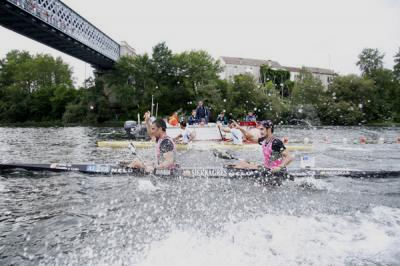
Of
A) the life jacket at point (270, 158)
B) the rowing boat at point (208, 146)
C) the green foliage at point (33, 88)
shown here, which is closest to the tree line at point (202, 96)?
the green foliage at point (33, 88)

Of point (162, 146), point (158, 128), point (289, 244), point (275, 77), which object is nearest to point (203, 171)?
point (162, 146)

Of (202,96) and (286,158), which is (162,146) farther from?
(202,96)

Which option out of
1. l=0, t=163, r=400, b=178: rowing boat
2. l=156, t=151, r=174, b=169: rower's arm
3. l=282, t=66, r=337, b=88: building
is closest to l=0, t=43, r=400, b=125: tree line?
l=282, t=66, r=337, b=88: building

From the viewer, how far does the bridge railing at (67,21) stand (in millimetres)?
25219

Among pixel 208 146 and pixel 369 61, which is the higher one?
pixel 369 61

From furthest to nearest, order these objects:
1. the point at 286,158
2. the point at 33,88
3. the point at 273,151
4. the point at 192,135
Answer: the point at 33,88, the point at 192,135, the point at 273,151, the point at 286,158

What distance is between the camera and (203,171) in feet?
28.5

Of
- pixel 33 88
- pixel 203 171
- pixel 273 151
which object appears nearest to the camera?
pixel 273 151

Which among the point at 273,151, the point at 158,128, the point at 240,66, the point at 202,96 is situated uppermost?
the point at 240,66

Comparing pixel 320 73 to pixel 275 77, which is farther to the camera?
pixel 320 73

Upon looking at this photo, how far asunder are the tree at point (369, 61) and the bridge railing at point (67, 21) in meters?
62.1

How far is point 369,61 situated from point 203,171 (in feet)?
281

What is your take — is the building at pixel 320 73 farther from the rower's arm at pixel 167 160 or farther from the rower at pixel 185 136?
the rower's arm at pixel 167 160

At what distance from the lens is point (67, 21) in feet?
106
